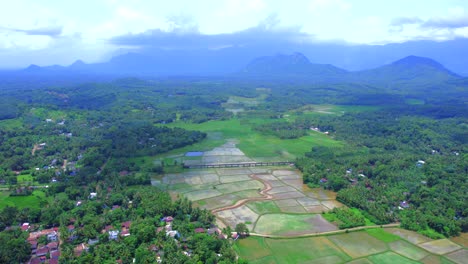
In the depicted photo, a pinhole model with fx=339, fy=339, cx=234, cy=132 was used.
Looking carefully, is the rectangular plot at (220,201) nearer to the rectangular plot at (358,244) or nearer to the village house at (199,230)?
the village house at (199,230)

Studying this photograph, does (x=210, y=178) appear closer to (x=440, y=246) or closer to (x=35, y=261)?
(x=35, y=261)

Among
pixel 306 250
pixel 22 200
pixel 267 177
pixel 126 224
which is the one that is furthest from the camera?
pixel 267 177

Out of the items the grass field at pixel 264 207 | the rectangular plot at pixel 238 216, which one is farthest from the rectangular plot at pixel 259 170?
the rectangular plot at pixel 238 216

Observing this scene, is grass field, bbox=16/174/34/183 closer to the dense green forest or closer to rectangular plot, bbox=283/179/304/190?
the dense green forest

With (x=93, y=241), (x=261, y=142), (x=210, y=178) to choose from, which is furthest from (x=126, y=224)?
(x=261, y=142)

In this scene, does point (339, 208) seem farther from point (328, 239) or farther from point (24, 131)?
point (24, 131)

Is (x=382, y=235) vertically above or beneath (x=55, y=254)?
beneath
